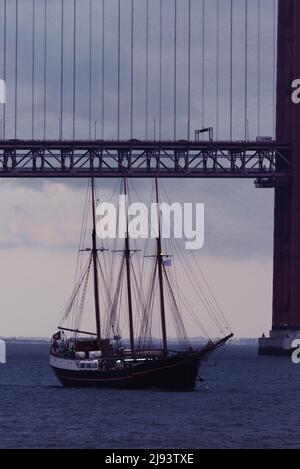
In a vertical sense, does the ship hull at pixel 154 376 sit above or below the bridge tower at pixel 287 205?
below

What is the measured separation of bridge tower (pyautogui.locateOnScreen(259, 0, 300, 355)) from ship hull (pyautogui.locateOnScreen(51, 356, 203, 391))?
42.9 metres

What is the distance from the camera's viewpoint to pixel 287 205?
154m

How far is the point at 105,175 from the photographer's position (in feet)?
506

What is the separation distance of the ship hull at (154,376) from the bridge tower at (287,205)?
1691 inches

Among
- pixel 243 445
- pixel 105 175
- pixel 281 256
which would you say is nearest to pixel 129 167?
pixel 105 175

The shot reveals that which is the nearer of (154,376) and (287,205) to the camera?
(154,376)

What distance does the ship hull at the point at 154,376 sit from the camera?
105000mm

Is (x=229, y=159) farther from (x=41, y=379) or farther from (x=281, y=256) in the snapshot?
(x=41, y=379)

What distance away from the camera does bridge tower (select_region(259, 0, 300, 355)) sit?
150625 millimetres

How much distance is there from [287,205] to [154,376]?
50.2 meters

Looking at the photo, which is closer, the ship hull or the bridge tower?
the ship hull

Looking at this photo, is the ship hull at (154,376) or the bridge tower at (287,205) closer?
the ship hull at (154,376)

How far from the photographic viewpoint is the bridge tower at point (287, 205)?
151 metres

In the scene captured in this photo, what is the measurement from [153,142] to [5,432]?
78.0 meters
